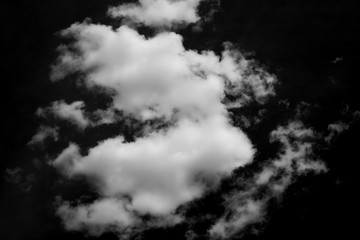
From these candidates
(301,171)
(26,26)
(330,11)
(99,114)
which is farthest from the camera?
(26,26)

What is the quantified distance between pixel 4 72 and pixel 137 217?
8661mm

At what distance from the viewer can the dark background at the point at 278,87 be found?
16.4 metres

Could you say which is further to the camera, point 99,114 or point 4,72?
point 4,72

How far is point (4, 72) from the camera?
20375mm

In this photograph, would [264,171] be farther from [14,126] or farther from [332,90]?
[14,126]

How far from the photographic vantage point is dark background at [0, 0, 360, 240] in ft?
53.7

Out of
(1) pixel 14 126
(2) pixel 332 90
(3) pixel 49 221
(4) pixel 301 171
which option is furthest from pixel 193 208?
(1) pixel 14 126

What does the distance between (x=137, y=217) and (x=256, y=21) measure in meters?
9.53

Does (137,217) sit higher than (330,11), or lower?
lower

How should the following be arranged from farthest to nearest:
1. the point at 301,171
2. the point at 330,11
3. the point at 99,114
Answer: the point at 330,11, the point at 99,114, the point at 301,171

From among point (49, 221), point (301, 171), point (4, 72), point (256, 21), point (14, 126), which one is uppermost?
point (256, 21)

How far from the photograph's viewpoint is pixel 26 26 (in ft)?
71.4

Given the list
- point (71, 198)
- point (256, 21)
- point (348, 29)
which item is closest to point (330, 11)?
point (348, 29)

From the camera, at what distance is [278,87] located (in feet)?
59.5
